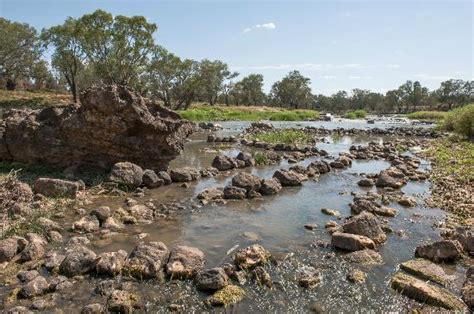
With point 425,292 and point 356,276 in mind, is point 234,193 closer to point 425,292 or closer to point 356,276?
point 356,276

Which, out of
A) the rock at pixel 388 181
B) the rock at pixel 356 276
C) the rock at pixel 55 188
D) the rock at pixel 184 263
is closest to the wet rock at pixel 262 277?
the rock at pixel 184 263

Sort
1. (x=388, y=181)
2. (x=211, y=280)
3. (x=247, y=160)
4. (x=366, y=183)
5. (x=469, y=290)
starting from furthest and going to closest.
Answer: (x=247, y=160) < (x=366, y=183) < (x=388, y=181) < (x=211, y=280) < (x=469, y=290)

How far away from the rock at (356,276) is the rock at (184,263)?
12.3ft

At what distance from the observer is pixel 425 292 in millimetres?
9008

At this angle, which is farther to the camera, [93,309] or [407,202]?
[407,202]

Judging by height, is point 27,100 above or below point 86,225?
above

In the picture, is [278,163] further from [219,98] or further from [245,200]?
[219,98]

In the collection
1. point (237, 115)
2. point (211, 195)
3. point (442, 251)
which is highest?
point (237, 115)

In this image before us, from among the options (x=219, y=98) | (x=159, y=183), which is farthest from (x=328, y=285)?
(x=219, y=98)

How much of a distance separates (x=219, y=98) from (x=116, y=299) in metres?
123

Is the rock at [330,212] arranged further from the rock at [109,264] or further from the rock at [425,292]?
the rock at [109,264]

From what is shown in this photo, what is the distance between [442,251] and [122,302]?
27.6 feet

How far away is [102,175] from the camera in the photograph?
19578 mm

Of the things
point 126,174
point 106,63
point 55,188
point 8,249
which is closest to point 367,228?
point 8,249
